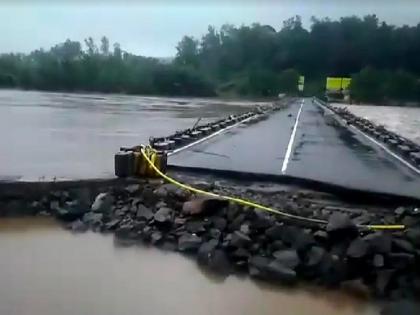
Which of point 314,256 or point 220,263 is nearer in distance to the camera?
point 314,256

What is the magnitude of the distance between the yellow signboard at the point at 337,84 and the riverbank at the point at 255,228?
5275 centimetres

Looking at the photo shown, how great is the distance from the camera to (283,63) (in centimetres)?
6969

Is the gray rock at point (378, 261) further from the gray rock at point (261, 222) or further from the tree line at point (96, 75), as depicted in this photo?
the tree line at point (96, 75)

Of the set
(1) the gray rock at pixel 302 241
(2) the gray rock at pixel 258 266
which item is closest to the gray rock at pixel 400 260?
(1) the gray rock at pixel 302 241

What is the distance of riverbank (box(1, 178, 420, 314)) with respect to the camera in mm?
6137

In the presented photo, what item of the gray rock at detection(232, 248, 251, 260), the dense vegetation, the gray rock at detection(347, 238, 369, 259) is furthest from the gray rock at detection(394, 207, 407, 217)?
the dense vegetation

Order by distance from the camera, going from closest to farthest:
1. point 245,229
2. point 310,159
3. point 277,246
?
1. point 277,246
2. point 245,229
3. point 310,159

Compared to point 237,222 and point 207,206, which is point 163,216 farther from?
point 237,222

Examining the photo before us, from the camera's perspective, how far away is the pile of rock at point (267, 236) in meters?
6.12

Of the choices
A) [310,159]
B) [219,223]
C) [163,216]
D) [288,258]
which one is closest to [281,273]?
[288,258]

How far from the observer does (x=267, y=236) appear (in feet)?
21.9

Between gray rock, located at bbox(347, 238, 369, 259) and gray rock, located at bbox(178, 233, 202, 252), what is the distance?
1.76 m

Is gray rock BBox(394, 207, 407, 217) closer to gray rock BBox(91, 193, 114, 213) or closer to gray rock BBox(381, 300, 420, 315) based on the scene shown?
gray rock BBox(381, 300, 420, 315)

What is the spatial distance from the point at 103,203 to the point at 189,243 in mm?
1670
